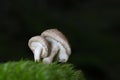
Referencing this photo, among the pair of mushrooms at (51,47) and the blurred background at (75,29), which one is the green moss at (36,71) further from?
the blurred background at (75,29)

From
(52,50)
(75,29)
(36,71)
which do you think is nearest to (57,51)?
(52,50)

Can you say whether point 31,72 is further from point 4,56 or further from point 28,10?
point 28,10

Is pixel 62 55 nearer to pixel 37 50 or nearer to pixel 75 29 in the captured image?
pixel 37 50

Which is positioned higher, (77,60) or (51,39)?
(51,39)

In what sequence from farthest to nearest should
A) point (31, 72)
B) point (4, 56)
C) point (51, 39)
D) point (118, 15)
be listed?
1. point (118, 15)
2. point (4, 56)
3. point (51, 39)
4. point (31, 72)

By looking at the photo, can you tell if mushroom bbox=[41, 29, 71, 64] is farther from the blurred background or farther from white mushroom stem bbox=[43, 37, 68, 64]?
the blurred background

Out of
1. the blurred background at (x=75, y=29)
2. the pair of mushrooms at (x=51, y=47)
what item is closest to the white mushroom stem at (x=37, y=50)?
the pair of mushrooms at (x=51, y=47)

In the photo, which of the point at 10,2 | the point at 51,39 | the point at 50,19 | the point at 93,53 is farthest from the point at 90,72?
the point at 51,39
